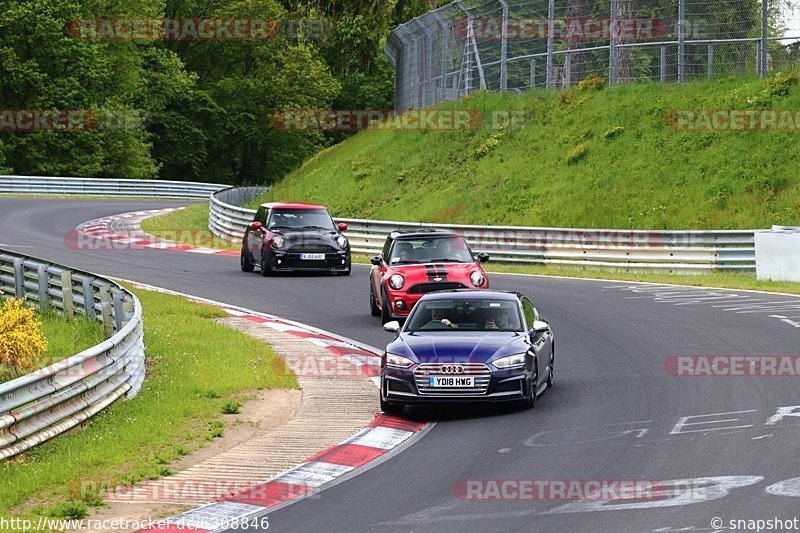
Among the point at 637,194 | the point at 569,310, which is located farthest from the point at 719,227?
the point at 569,310

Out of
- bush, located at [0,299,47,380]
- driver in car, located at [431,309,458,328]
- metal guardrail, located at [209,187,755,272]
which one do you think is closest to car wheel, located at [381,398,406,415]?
driver in car, located at [431,309,458,328]

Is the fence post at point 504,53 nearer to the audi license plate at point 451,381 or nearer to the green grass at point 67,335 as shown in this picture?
the green grass at point 67,335

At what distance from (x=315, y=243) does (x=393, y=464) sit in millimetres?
17967

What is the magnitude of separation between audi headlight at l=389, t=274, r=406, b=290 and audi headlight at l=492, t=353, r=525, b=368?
288 inches

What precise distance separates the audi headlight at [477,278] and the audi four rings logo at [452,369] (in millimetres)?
7474

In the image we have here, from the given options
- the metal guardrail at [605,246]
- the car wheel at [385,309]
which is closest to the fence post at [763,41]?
the metal guardrail at [605,246]

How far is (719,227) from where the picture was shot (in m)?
32.9

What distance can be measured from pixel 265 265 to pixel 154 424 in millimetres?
16358

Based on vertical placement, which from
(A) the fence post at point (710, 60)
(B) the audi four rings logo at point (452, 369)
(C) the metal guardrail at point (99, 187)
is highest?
(A) the fence post at point (710, 60)

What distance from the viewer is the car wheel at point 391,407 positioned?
47.3 feet

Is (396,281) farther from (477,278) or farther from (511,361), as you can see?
(511,361)

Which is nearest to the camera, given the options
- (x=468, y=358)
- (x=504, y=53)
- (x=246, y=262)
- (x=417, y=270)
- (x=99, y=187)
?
(x=468, y=358)

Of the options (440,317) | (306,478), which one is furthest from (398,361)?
(306,478)

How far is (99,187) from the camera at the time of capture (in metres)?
65.1
